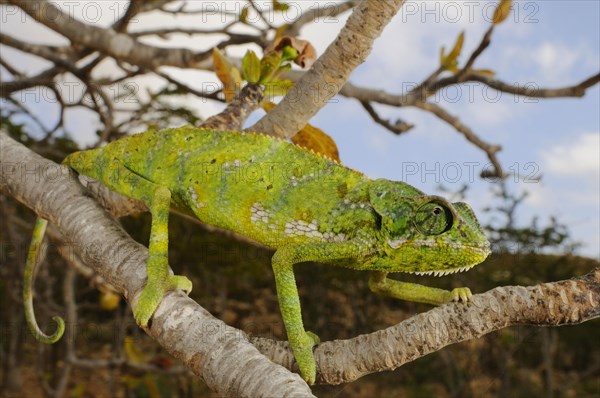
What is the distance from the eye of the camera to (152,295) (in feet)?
4.74

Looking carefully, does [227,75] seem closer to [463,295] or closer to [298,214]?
[298,214]

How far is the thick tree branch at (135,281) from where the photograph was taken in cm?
125

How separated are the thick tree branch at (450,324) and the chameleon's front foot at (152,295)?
0.26 m

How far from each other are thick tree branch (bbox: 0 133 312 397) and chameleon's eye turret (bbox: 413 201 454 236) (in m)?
0.41

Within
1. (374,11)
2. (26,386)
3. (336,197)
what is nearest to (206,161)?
(336,197)

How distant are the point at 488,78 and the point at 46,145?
3469mm

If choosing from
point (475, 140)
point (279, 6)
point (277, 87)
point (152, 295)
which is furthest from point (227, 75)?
point (475, 140)

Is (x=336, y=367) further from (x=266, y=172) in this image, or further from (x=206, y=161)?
(x=206, y=161)

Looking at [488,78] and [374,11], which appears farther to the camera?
[488,78]

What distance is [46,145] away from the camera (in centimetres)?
506

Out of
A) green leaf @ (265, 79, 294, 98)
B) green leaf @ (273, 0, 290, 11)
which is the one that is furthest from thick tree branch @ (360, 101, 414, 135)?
green leaf @ (265, 79, 294, 98)

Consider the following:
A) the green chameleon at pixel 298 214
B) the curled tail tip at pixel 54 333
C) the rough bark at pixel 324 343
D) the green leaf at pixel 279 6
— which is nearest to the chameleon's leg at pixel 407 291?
the green chameleon at pixel 298 214

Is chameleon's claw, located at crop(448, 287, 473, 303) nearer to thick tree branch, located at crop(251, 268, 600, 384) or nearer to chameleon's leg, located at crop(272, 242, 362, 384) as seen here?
thick tree branch, located at crop(251, 268, 600, 384)

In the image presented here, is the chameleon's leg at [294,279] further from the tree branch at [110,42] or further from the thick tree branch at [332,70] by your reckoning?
the tree branch at [110,42]
